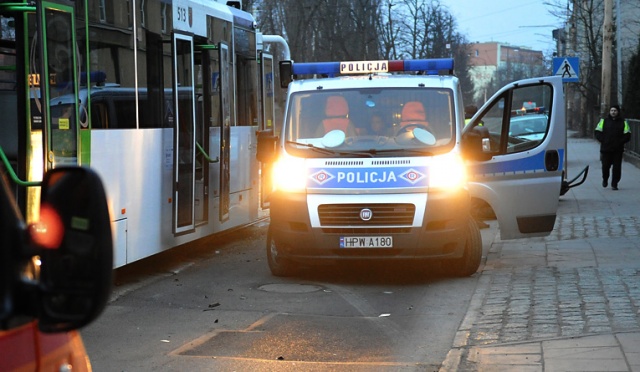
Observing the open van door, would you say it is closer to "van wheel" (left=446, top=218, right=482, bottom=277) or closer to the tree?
"van wheel" (left=446, top=218, right=482, bottom=277)

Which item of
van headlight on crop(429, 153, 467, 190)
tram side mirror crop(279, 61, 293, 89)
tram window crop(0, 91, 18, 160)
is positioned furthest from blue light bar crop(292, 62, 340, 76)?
tram window crop(0, 91, 18, 160)

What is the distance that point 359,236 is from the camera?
1075 centimetres

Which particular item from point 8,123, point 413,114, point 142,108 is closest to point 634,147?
point 413,114

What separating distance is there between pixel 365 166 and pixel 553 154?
2236 mm

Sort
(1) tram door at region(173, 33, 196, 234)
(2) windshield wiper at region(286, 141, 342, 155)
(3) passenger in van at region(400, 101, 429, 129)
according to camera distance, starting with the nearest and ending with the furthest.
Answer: (2) windshield wiper at region(286, 141, 342, 155)
(3) passenger in van at region(400, 101, 429, 129)
(1) tram door at region(173, 33, 196, 234)

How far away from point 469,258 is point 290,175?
2.09 metres

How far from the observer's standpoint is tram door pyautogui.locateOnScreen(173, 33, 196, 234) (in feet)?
39.4

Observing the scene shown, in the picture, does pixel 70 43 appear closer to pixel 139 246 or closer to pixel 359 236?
pixel 139 246

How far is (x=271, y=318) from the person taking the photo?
9133 millimetres

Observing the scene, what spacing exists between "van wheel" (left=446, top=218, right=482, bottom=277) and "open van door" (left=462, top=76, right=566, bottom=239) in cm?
72

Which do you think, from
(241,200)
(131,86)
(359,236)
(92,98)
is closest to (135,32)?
(131,86)

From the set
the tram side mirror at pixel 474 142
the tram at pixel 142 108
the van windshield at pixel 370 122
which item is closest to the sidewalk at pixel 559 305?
the tram side mirror at pixel 474 142

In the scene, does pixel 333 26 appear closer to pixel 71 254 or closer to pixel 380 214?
pixel 380 214

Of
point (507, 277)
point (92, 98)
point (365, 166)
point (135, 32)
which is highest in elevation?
point (135, 32)
